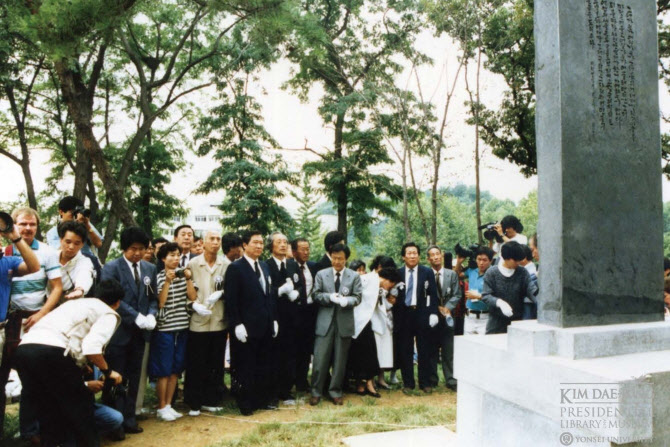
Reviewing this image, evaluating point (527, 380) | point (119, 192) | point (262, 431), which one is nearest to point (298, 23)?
point (119, 192)

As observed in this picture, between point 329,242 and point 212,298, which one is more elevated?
point 329,242

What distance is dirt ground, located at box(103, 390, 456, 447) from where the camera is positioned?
4453 millimetres

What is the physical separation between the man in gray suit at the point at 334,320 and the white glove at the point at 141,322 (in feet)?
6.48

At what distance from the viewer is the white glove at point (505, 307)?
507 centimetres

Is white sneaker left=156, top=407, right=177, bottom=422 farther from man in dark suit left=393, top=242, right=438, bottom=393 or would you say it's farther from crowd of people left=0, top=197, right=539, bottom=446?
man in dark suit left=393, top=242, right=438, bottom=393

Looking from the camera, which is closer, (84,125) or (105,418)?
(105,418)

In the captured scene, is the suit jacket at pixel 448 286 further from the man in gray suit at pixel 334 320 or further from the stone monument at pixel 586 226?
the stone monument at pixel 586 226

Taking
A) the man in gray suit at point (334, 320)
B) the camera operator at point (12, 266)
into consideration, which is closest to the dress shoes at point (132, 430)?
the camera operator at point (12, 266)

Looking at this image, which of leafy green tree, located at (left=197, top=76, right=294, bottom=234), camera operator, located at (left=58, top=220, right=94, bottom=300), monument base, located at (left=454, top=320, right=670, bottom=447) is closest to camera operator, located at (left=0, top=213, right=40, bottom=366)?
camera operator, located at (left=58, top=220, right=94, bottom=300)

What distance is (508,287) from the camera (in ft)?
17.6

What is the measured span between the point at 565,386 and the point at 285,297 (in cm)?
393

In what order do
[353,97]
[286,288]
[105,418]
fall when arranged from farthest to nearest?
[353,97], [286,288], [105,418]

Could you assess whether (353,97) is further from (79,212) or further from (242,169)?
(79,212)

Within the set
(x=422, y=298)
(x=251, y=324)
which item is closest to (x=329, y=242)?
(x=422, y=298)
